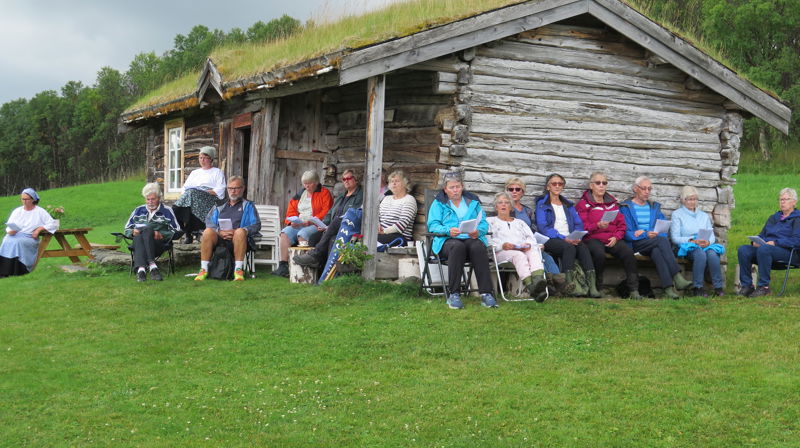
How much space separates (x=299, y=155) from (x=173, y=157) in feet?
16.1

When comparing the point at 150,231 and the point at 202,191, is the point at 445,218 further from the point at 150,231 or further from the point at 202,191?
the point at 202,191

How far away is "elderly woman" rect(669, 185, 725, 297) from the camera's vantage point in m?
9.38

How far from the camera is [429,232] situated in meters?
8.36

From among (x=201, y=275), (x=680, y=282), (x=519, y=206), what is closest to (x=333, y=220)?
(x=201, y=275)

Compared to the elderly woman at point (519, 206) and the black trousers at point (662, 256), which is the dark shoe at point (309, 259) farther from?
the black trousers at point (662, 256)

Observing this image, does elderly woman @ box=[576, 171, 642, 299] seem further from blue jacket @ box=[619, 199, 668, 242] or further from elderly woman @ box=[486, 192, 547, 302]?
elderly woman @ box=[486, 192, 547, 302]

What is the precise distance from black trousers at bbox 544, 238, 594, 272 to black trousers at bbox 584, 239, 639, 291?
12cm

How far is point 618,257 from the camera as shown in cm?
923

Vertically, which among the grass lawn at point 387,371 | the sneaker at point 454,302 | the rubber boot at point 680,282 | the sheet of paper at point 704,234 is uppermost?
the sheet of paper at point 704,234

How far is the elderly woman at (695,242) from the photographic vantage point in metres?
9.38

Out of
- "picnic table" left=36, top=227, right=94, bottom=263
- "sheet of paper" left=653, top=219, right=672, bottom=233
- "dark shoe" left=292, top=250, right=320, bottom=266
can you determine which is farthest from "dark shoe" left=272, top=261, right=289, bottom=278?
"sheet of paper" left=653, top=219, right=672, bottom=233

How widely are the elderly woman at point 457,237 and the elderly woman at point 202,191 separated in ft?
13.9

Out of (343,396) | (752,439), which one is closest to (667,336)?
(752,439)

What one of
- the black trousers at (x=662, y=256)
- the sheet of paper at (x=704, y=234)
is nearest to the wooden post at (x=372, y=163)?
the black trousers at (x=662, y=256)
